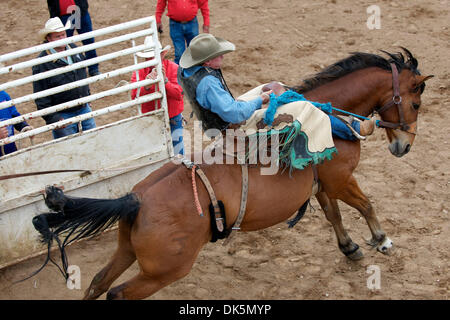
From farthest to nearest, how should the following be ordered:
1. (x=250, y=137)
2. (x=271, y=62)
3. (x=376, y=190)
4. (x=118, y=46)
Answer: (x=118, y=46)
(x=271, y=62)
(x=376, y=190)
(x=250, y=137)

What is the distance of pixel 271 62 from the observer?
884 centimetres

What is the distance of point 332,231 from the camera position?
5.71 meters

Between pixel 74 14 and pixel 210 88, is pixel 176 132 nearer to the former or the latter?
pixel 210 88

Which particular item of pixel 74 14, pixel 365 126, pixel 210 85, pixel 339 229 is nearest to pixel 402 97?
pixel 365 126

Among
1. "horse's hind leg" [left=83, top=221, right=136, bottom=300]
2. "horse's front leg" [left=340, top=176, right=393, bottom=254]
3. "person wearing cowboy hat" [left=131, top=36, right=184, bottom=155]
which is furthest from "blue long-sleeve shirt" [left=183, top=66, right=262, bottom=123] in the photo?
"person wearing cowboy hat" [left=131, top=36, right=184, bottom=155]

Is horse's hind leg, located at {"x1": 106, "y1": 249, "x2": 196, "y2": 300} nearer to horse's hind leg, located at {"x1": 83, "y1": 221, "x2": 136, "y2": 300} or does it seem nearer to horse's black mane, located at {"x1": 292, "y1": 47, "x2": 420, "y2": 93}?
horse's hind leg, located at {"x1": 83, "y1": 221, "x2": 136, "y2": 300}

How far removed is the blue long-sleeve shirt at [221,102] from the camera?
3.96 metres

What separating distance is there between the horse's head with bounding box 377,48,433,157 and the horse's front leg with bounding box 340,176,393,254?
2.07 feet

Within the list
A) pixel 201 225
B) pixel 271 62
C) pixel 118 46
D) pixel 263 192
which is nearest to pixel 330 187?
pixel 263 192

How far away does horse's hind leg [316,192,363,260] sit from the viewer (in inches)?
204

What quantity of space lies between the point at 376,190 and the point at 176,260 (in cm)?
302

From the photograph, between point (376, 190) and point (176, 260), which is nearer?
point (176, 260)

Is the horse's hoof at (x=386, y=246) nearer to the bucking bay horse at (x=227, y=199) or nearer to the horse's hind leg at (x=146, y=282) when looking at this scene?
the bucking bay horse at (x=227, y=199)

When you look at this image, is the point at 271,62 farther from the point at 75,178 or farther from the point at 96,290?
the point at 96,290
